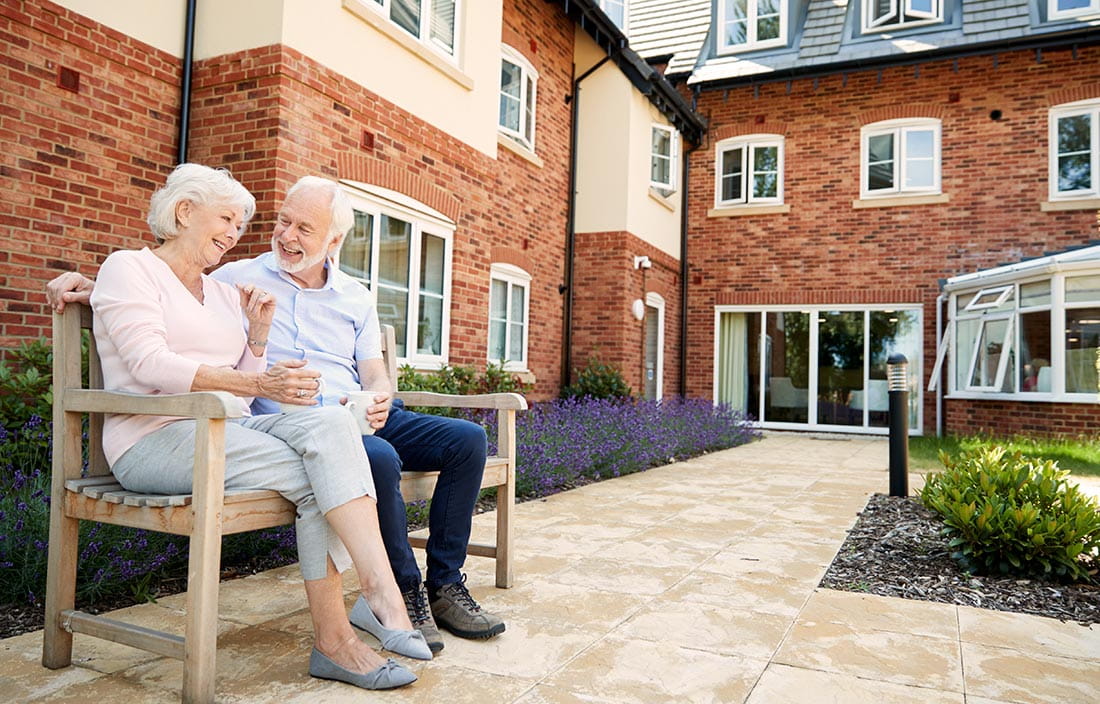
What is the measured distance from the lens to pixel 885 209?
11.4m

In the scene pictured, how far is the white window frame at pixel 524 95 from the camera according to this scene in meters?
8.60

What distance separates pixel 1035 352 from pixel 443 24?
318 inches

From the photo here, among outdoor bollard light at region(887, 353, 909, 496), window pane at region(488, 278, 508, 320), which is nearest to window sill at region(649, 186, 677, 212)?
window pane at region(488, 278, 508, 320)

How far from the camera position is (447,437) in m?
2.57

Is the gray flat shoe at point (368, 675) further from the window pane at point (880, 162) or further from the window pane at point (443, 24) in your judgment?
the window pane at point (880, 162)

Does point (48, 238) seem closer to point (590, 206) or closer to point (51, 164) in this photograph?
point (51, 164)

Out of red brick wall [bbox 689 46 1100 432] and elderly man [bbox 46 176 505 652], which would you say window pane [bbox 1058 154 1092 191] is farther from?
elderly man [bbox 46 176 505 652]

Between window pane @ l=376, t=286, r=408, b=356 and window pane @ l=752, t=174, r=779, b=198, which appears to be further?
window pane @ l=752, t=174, r=779, b=198

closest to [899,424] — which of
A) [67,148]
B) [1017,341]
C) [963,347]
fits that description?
[67,148]

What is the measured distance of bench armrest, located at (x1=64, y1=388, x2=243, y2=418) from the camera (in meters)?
1.78

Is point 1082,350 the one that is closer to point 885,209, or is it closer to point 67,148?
point 885,209

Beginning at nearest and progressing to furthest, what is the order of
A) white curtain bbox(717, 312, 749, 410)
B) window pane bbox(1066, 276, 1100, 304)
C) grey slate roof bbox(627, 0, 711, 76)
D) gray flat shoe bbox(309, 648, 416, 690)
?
gray flat shoe bbox(309, 648, 416, 690) → window pane bbox(1066, 276, 1100, 304) → white curtain bbox(717, 312, 749, 410) → grey slate roof bbox(627, 0, 711, 76)

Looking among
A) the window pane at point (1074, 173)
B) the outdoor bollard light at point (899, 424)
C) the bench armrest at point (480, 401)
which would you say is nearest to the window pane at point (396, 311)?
the bench armrest at point (480, 401)

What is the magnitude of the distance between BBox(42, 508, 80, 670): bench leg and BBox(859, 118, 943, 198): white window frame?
11491 millimetres
